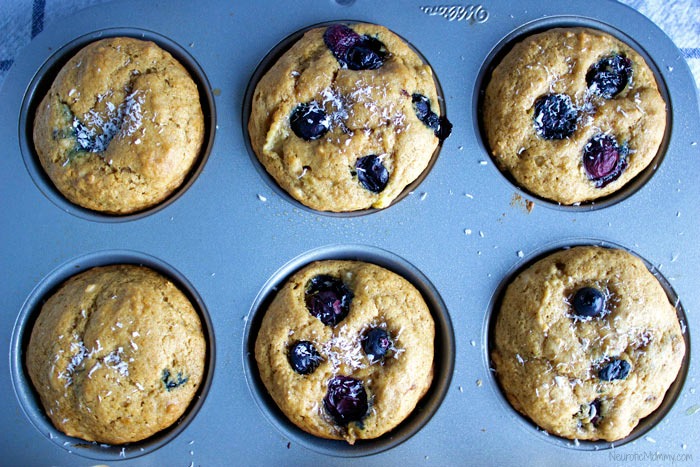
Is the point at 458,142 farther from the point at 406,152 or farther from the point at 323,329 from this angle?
the point at 323,329

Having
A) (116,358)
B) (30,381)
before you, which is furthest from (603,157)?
(30,381)

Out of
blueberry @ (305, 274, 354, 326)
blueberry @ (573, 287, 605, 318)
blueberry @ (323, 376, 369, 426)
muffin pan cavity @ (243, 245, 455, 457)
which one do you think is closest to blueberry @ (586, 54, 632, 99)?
blueberry @ (573, 287, 605, 318)

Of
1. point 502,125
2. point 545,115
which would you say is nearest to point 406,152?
point 502,125

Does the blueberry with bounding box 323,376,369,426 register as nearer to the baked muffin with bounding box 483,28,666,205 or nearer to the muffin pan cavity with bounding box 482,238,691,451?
the muffin pan cavity with bounding box 482,238,691,451

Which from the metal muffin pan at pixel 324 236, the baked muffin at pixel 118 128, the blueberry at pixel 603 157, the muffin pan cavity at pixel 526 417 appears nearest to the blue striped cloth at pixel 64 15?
the metal muffin pan at pixel 324 236

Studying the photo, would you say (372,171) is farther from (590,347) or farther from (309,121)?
(590,347)

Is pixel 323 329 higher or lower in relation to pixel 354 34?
lower
